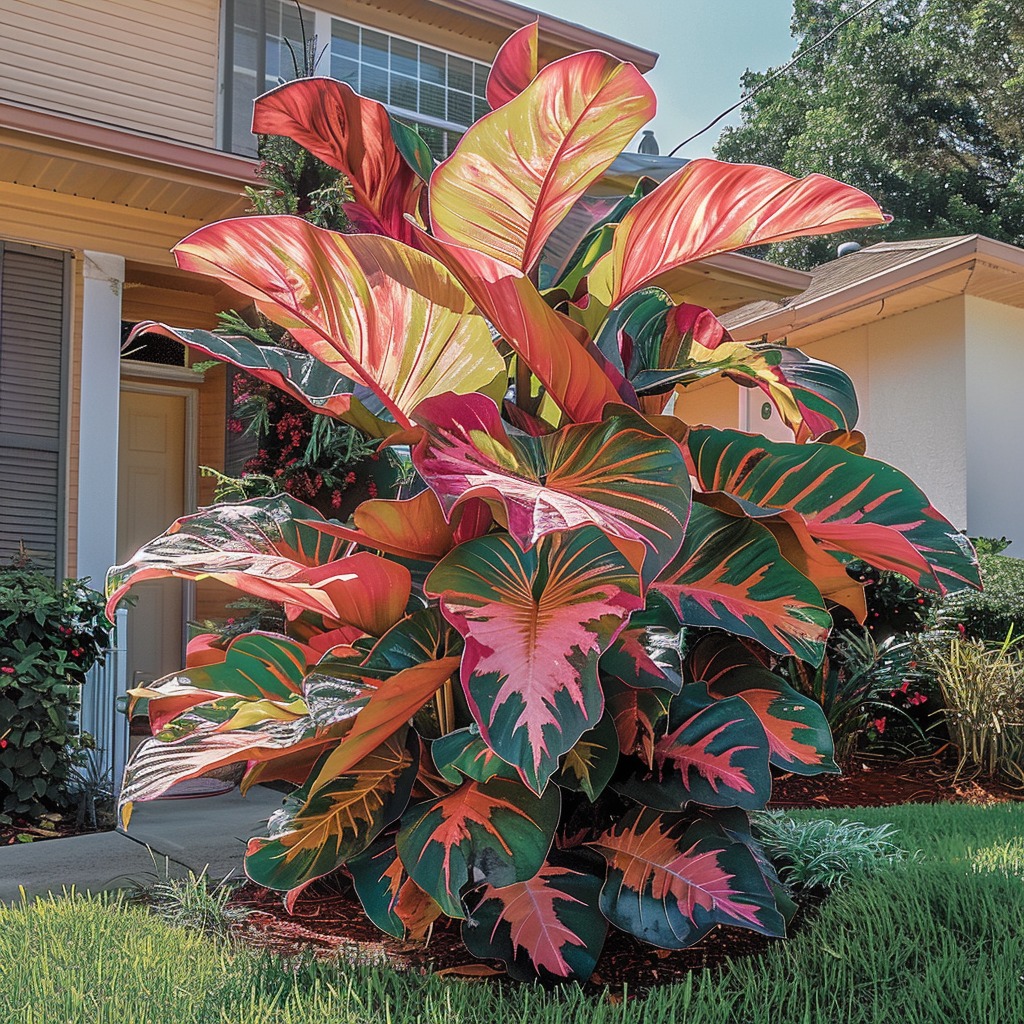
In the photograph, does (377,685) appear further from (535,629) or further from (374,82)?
(374,82)

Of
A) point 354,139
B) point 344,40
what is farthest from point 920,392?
point 354,139

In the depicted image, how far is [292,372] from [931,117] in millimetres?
23940

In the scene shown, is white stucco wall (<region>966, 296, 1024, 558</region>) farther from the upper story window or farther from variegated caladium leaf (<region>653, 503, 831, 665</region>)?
variegated caladium leaf (<region>653, 503, 831, 665</region>)

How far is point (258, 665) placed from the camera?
2.27m

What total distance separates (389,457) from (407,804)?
0.97 metres

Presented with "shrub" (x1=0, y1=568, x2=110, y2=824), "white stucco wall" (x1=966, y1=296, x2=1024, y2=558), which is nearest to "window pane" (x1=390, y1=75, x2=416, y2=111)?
"white stucco wall" (x1=966, y1=296, x2=1024, y2=558)

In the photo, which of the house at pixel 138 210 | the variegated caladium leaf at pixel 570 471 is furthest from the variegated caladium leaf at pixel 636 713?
the house at pixel 138 210

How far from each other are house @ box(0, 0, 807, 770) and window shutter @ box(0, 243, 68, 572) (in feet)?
0.04

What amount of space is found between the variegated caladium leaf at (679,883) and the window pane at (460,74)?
8.42 meters

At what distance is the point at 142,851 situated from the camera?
12.0 feet

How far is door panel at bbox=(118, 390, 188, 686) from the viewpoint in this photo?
746 centimetres

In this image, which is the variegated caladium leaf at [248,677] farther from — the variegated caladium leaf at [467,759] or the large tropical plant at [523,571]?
the variegated caladium leaf at [467,759]

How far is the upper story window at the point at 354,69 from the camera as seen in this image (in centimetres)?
772

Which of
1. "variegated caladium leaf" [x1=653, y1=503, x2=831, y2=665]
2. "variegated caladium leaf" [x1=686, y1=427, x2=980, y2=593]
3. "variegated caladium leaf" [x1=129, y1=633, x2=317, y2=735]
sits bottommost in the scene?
"variegated caladium leaf" [x1=129, y1=633, x2=317, y2=735]
